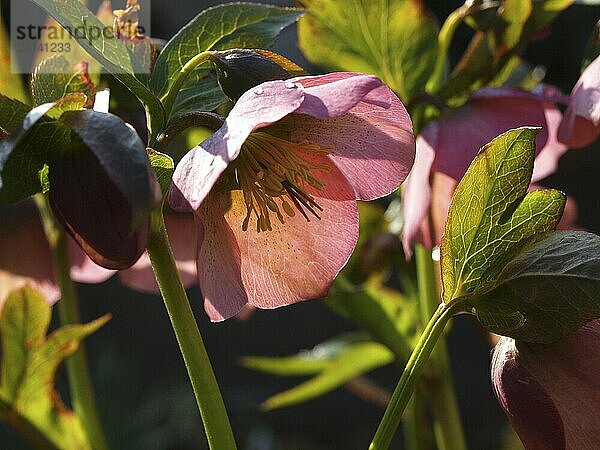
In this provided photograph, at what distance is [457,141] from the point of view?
0.52 metres

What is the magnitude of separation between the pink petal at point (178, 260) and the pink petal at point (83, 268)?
2 cm

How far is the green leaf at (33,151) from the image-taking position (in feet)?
1.05

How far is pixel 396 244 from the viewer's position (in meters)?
0.72

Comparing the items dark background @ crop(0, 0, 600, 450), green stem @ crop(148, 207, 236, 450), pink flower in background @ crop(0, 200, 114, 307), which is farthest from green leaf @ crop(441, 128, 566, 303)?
dark background @ crop(0, 0, 600, 450)

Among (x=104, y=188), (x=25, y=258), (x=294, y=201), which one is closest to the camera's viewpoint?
(x=104, y=188)

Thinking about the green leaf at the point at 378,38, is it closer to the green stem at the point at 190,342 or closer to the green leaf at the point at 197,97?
the green leaf at the point at 197,97

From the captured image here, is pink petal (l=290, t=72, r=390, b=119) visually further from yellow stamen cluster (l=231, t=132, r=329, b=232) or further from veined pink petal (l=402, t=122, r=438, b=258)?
veined pink petal (l=402, t=122, r=438, b=258)

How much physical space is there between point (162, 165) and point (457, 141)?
231 mm

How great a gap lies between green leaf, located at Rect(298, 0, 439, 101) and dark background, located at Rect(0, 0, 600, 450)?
1.28 m

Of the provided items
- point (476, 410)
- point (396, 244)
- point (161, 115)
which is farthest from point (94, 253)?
point (476, 410)

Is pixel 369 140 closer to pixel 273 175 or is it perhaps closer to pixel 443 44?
pixel 273 175

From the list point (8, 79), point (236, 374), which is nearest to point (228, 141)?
point (8, 79)

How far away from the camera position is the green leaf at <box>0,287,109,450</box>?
55 centimetres

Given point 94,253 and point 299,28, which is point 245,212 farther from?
point 299,28
